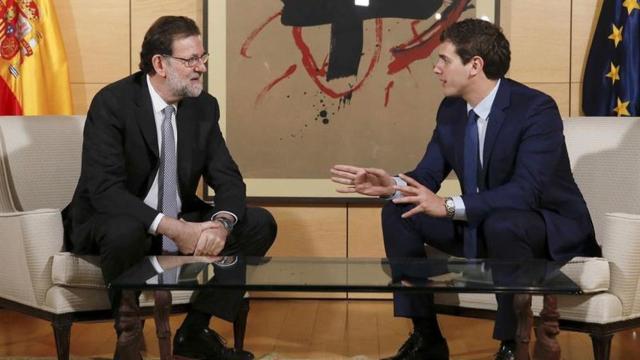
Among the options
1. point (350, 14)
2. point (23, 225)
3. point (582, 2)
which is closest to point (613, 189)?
point (582, 2)

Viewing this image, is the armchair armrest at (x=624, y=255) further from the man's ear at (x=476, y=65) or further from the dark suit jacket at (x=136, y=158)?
the dark suit jacket at (x=136, y=158)

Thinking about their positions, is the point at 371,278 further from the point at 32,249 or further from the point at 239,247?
the point at 32,249

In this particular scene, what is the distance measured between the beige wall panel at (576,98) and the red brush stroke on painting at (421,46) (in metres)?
0.65

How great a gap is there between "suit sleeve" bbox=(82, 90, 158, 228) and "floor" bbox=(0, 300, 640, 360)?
0.59 metres

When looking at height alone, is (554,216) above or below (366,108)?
below

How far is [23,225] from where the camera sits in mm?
3361

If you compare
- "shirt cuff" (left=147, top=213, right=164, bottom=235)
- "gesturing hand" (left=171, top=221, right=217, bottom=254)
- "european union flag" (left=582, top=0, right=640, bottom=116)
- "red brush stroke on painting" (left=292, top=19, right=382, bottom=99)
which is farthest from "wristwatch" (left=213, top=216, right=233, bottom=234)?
"european union flag" (left=582, top=0, right=640, bottom=116)

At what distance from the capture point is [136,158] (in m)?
3.59

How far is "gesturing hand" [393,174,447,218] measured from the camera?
3.39m

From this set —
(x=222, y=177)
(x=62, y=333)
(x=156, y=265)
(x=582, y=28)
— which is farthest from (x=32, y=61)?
(x=582, y=28)

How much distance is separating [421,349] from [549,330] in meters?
0.68

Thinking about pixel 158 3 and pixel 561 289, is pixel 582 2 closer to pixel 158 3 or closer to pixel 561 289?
pixel 158 3

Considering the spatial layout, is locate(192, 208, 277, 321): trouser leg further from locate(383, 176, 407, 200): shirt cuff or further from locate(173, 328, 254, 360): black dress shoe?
locate(383, 176, 407, 200): shirt cuff

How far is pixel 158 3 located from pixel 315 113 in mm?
935
